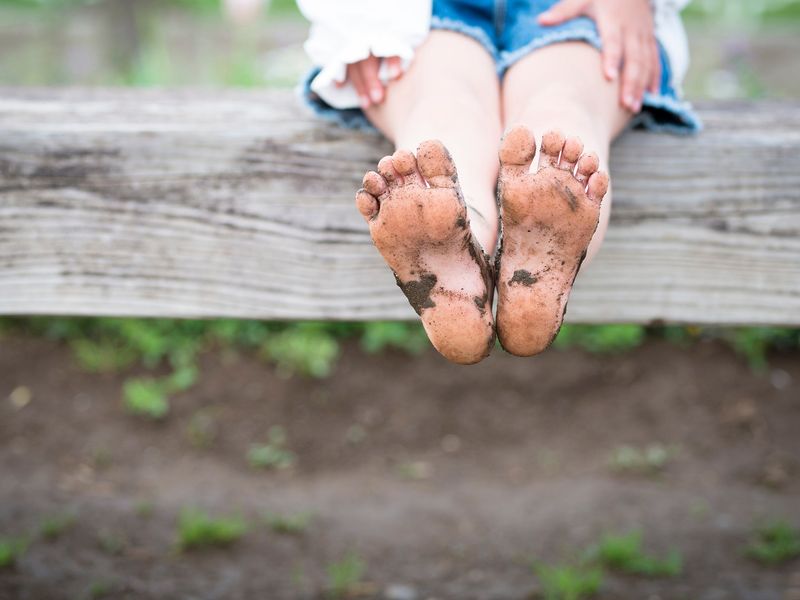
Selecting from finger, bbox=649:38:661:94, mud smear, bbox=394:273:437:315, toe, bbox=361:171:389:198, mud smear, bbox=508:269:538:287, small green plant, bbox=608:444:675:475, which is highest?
toe, bbox=361:171:389:198

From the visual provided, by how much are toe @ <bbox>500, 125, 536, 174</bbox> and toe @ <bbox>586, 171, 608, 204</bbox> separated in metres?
0.07

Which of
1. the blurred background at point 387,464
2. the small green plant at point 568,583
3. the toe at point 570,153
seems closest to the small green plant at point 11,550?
the blurred background at point 387,464

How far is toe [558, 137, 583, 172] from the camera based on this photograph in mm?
1019

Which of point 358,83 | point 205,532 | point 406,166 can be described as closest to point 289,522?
point 205,532

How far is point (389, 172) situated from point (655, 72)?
71 cm

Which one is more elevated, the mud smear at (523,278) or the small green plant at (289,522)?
the mud smear at (523,278)

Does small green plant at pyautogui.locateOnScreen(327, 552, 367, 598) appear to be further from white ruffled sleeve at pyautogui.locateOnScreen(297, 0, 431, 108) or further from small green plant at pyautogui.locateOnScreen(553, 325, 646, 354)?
white ruffled sleeve at pyautogui.locateOnScreen(297, 0, 431, 108)

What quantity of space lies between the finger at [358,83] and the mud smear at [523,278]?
48 centimetres

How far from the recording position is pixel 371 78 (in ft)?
4.58

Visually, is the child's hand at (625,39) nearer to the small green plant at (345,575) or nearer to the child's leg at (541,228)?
the child's leg at (541,228)

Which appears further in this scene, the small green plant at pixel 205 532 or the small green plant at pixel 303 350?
the small green plant at pixel 303 350

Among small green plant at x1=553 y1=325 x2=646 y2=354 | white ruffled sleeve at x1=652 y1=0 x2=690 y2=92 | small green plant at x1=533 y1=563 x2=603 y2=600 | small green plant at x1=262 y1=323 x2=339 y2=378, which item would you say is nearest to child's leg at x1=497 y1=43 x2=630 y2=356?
white ruffled sleeve at x1=652 y1=0 x2=690 y2=92

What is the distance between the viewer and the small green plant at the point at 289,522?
2445 millimetres

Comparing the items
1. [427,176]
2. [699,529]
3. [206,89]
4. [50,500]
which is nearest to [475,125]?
[427,176]
